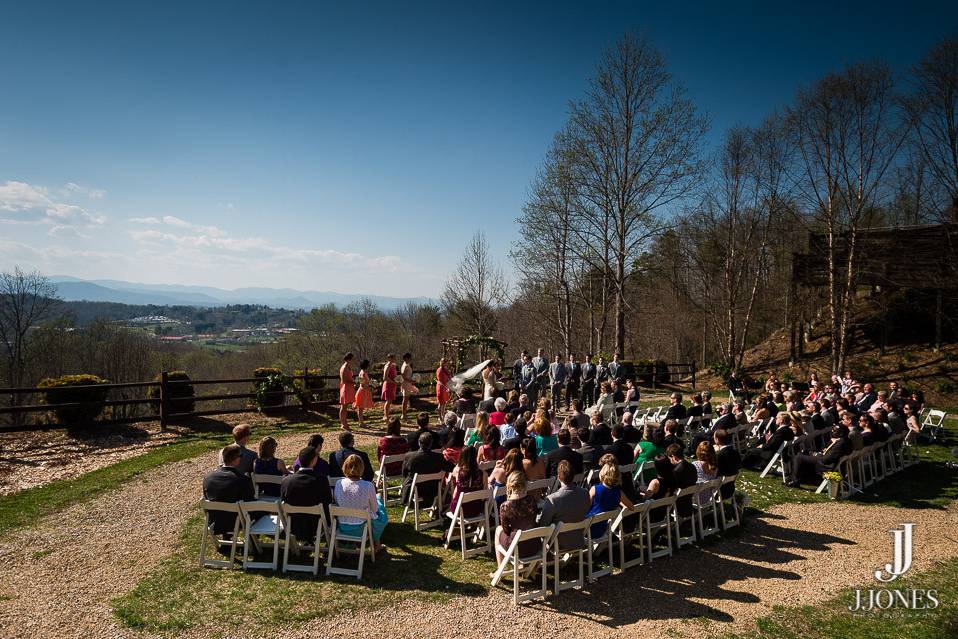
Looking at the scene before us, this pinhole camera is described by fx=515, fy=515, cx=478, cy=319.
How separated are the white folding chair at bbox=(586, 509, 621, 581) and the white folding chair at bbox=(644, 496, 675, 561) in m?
0.45

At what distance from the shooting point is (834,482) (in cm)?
828

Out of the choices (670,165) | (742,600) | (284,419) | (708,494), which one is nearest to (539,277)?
(670,165)

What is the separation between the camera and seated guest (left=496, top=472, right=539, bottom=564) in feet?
17.4

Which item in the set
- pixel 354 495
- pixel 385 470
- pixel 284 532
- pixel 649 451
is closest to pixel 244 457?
pixel 284 532

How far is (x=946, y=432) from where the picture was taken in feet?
42.9

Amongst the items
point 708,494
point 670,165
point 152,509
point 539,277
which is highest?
point 670,165

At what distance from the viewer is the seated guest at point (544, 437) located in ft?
24.9

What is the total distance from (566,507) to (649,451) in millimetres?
2623

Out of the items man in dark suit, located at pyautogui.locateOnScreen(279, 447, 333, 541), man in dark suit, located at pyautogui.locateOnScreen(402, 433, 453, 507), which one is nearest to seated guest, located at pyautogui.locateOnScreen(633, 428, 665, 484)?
man in dark suit, located at pyautogui.locateOnScreen(402, 433, 453, 507)

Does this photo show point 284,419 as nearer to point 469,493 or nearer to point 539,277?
point 469,493

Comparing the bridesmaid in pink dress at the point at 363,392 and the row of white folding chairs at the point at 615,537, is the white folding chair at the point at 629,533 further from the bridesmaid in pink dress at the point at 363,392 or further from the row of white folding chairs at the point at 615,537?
the bridesmaid in pink dress at the point at 363,392

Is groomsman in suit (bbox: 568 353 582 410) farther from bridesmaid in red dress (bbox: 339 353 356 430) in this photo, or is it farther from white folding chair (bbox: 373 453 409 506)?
white folding chair (bbox: 373 453 409 506)

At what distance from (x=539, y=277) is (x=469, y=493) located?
2091 cm

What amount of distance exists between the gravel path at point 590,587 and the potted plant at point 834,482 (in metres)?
0.34
